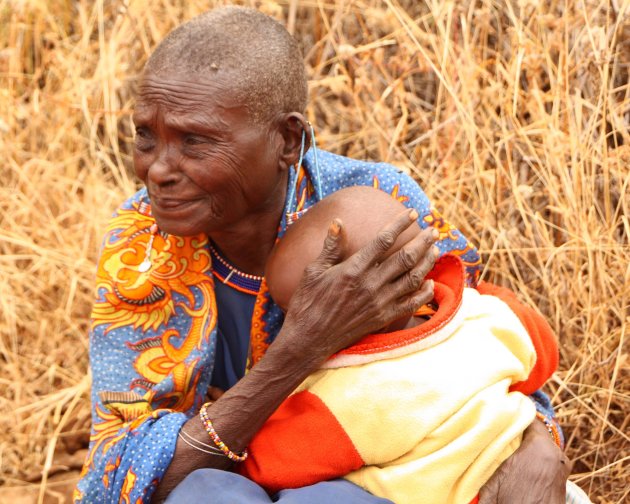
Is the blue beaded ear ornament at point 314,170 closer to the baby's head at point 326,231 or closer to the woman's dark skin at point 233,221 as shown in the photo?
the woman's dark skin at point 233,221

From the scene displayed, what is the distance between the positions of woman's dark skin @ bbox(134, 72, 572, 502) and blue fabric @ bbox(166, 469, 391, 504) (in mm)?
76

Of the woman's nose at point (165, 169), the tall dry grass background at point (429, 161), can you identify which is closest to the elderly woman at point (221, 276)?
the woman's nose at point (165, 169)

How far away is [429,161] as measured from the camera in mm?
3283

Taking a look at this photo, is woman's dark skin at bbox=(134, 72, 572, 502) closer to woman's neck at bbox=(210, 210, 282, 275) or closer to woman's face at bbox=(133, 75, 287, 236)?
woman's face at bbox=(133, 75, 287, 236)

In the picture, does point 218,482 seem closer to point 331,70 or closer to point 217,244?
point 217,244

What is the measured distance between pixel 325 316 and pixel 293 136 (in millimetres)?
494

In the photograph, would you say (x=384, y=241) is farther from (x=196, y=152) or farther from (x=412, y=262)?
(x=196, y=152)

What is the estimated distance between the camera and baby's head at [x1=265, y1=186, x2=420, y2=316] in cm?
198

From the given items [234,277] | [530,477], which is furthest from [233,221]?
[530,477]

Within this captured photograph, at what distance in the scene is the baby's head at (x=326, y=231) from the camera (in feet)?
6.50

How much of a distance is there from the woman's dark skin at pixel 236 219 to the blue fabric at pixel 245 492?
76mm

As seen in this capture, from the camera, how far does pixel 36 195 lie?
12.0 ft

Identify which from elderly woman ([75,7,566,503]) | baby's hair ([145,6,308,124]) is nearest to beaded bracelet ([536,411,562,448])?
elderly woman ([75,7,566,503])

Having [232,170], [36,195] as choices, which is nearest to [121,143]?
[36,195]
